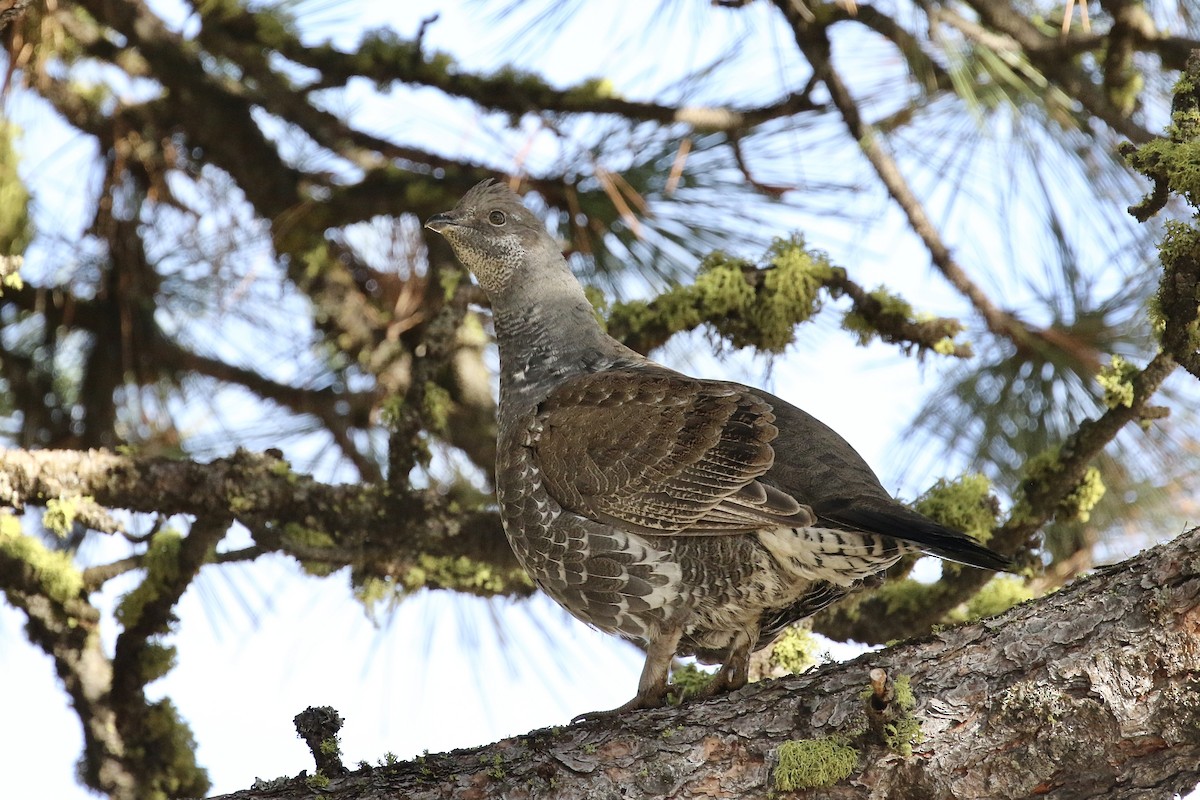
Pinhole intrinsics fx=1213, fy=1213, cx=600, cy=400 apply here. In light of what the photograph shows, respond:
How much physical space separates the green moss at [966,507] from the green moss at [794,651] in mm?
698

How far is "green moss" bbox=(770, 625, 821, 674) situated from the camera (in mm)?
4785

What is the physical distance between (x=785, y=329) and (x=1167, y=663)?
225 cm

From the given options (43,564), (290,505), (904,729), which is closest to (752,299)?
(290,505)

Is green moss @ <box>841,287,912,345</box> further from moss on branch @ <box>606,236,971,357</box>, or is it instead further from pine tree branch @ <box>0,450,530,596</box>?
pine tree branch @ <box>0,450,530,596</box>

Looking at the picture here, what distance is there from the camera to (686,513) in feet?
12.2

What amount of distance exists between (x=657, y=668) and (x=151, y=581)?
217 centimetres

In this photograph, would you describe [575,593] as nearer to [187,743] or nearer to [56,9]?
[187,743]

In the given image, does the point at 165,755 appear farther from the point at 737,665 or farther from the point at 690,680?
the point at 737,665

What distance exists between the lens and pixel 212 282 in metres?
7.05

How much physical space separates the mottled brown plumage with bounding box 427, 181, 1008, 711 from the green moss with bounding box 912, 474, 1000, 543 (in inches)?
31.0

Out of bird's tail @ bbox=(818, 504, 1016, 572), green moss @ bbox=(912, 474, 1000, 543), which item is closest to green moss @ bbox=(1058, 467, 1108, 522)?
green moss @ bbox=(912, 474, 1000, 543)

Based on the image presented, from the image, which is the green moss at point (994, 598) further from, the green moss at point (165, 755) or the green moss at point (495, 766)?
the green moss at point (165, 755)

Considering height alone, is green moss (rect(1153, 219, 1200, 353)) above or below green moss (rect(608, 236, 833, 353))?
below

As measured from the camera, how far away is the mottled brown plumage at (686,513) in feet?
11.8
